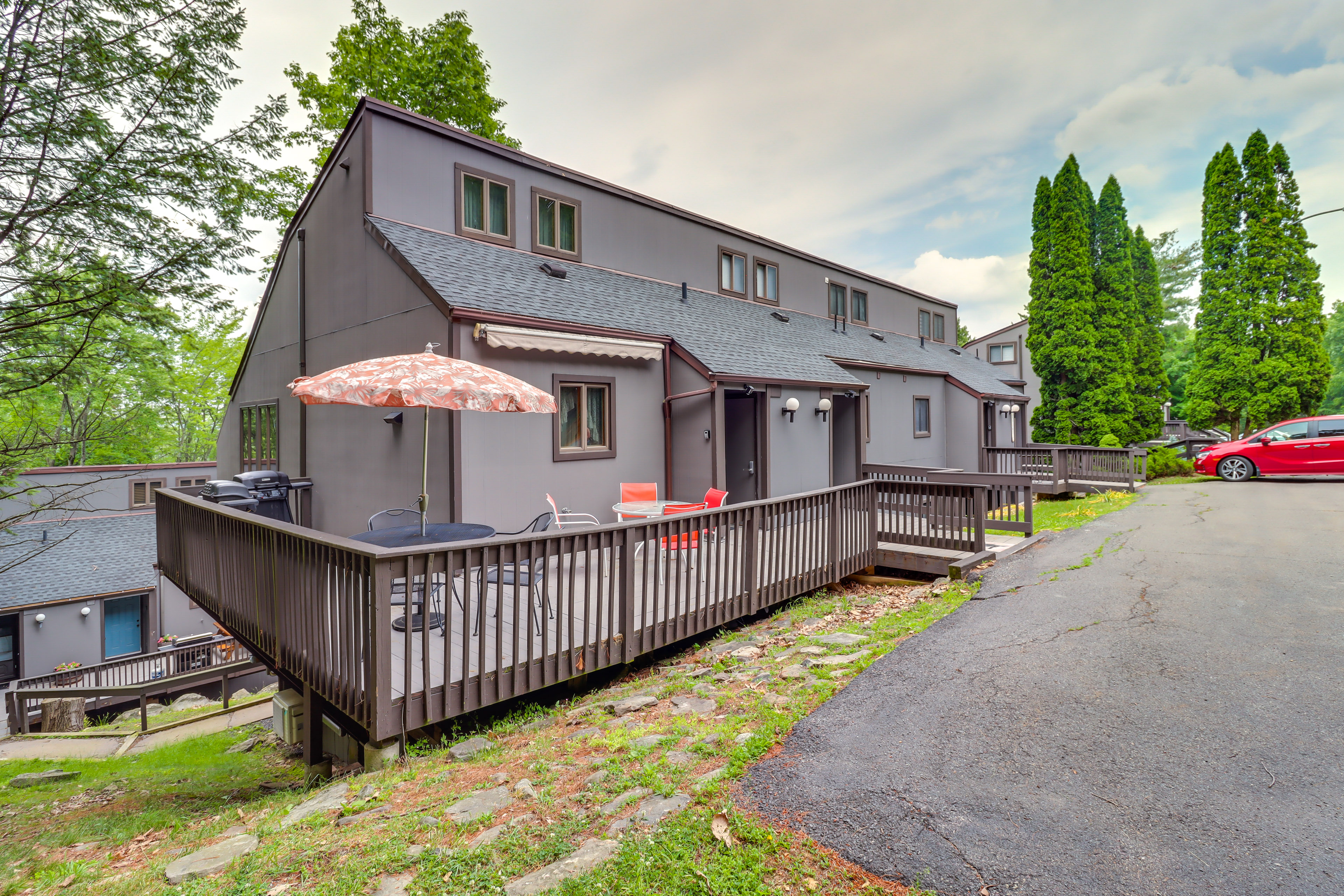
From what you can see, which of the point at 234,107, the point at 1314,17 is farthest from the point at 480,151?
the point at 1314,17

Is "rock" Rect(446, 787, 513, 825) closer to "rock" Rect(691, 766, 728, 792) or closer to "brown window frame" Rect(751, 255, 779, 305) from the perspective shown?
"rock" Rect(691, 766, 728, 792)

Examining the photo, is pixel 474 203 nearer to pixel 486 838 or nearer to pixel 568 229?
pixel 568 229

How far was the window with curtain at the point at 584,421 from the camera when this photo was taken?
28.5 feet

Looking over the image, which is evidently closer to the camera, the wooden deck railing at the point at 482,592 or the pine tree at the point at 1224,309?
the wooden deck railing at the point at 482,592

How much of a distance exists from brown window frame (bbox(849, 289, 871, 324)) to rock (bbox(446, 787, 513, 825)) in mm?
18441

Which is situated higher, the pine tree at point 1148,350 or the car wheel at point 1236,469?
the pine tree at point 1148,350

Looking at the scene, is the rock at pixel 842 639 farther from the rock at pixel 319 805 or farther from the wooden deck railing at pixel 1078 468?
the wooden deck railing at pixel 1078 468

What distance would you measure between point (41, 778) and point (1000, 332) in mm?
34561

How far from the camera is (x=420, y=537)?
5.18 meters

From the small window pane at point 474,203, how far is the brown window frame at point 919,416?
41.9 feet

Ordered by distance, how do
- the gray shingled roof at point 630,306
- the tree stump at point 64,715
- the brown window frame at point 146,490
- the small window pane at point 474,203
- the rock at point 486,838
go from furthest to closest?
the brown window frame at point 146,490
the tree stump at point 64,715
the small window pane at point 474,203
the gray shingled roof at point 630,306
the rock at point 486,838

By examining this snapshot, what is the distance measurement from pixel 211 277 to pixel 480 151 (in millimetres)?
5105

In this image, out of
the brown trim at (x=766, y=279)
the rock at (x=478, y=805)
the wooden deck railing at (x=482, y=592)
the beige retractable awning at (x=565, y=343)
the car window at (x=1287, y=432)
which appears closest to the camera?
the rock at (x=478, y=805)

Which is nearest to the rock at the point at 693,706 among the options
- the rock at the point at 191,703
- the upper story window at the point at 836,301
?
the rock at the point at 191,703
